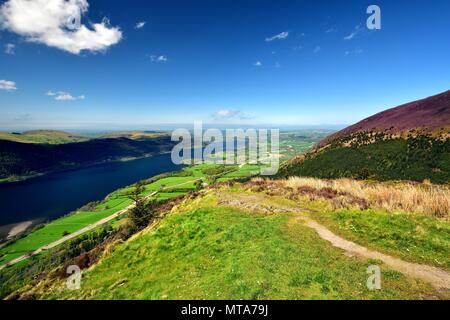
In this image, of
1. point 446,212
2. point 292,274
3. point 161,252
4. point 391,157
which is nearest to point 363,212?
point 446,212

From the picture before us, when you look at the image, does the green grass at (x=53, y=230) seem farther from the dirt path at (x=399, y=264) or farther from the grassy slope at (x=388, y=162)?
the dirt path at (x=399, y=264)

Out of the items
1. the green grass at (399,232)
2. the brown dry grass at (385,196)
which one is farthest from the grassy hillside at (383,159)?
the green grass at (399,232)

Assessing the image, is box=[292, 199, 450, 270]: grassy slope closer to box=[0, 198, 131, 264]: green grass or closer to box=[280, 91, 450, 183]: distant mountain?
box=[280, 91, 450, 183]: distant mountain

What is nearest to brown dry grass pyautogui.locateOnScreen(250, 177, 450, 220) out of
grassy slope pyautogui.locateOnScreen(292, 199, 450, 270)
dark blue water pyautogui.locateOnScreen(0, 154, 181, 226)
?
grassy slope pyautogui.locateOnScreen(292, 199, 450, 270)

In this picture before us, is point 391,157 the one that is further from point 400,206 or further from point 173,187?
point 173,187

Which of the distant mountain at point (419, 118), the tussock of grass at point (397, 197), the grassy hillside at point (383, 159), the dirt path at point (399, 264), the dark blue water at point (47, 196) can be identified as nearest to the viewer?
the dirt path at point (399, 264)

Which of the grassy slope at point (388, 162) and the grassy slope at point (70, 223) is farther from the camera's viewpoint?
the grassy slope at point (70, 223)

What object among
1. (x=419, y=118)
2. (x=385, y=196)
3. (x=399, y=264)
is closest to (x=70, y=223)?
(x=385, y=196)

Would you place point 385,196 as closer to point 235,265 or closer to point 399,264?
point 399,264
